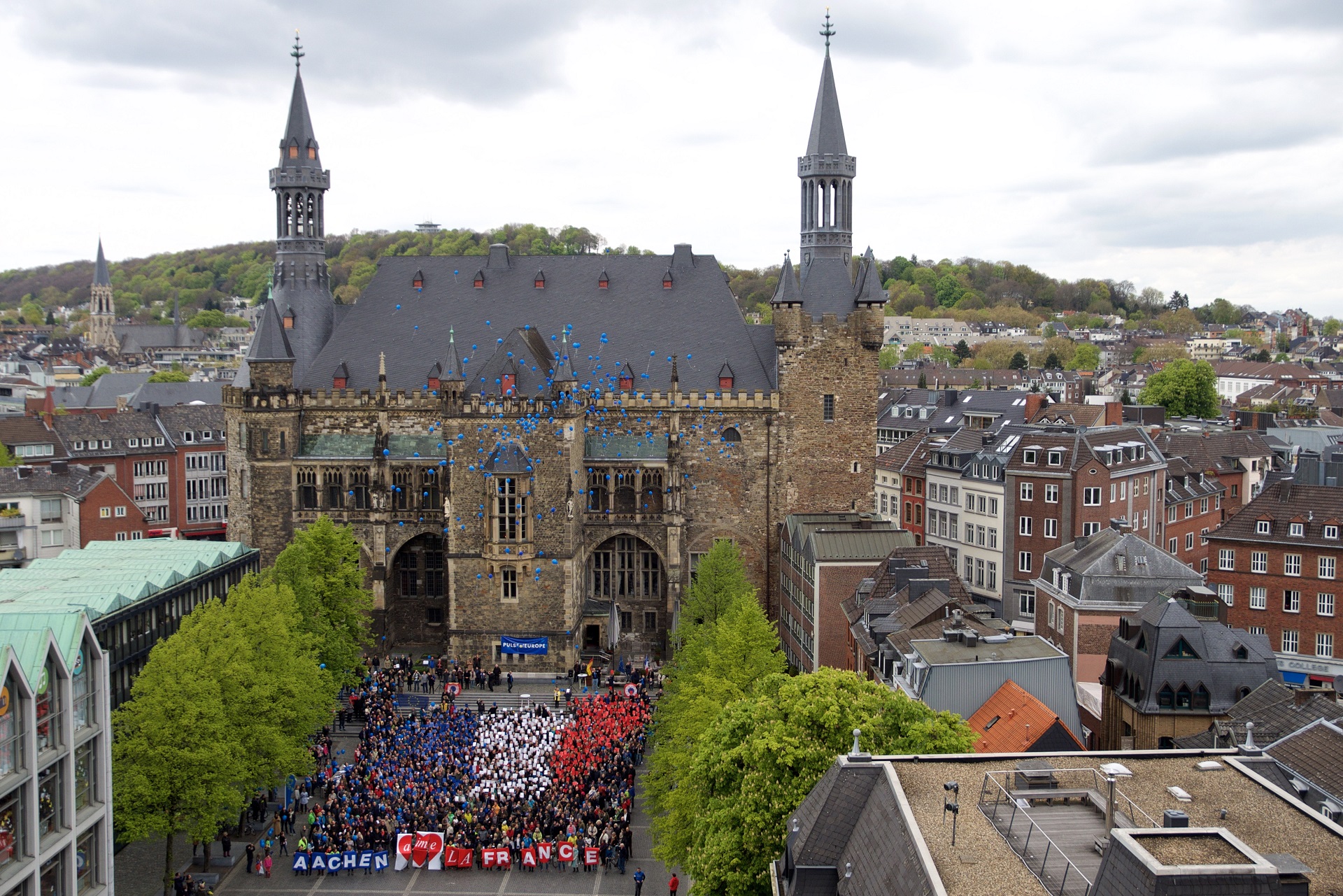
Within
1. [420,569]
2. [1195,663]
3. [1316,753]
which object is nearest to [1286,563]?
[1195,663]

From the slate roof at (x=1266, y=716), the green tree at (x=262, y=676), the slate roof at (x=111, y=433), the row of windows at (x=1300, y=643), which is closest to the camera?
the slate roof at (x=1266, y=716)

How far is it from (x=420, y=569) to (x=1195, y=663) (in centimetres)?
4335

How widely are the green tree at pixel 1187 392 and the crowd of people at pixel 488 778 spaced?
94.1 m

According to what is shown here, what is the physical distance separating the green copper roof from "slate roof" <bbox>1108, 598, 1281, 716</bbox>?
34.2 meters

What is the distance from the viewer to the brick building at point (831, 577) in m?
58.5

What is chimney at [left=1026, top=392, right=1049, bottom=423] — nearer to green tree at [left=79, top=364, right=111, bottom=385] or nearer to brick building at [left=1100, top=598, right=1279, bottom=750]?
brick building at [left=1100, top=598, right=1279, bottom=750]

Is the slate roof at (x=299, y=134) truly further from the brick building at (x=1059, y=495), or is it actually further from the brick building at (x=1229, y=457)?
the brick building at (x=1229, y=457)

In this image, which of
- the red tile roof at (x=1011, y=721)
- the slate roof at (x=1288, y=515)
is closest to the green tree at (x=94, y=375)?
the slate roof at (x=1288, y=515)

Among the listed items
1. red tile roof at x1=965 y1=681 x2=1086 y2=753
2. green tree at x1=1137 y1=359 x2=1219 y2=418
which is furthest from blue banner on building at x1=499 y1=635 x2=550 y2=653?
green tree at x1=1137 y1=359 x2=1219 y2=418

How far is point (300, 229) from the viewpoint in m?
76.1

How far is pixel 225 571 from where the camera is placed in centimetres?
5872

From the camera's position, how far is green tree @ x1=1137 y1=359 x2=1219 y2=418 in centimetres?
13388

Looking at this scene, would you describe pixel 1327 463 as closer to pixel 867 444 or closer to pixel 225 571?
pixel 867 444

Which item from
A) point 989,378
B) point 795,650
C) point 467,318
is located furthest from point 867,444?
point 989,378
